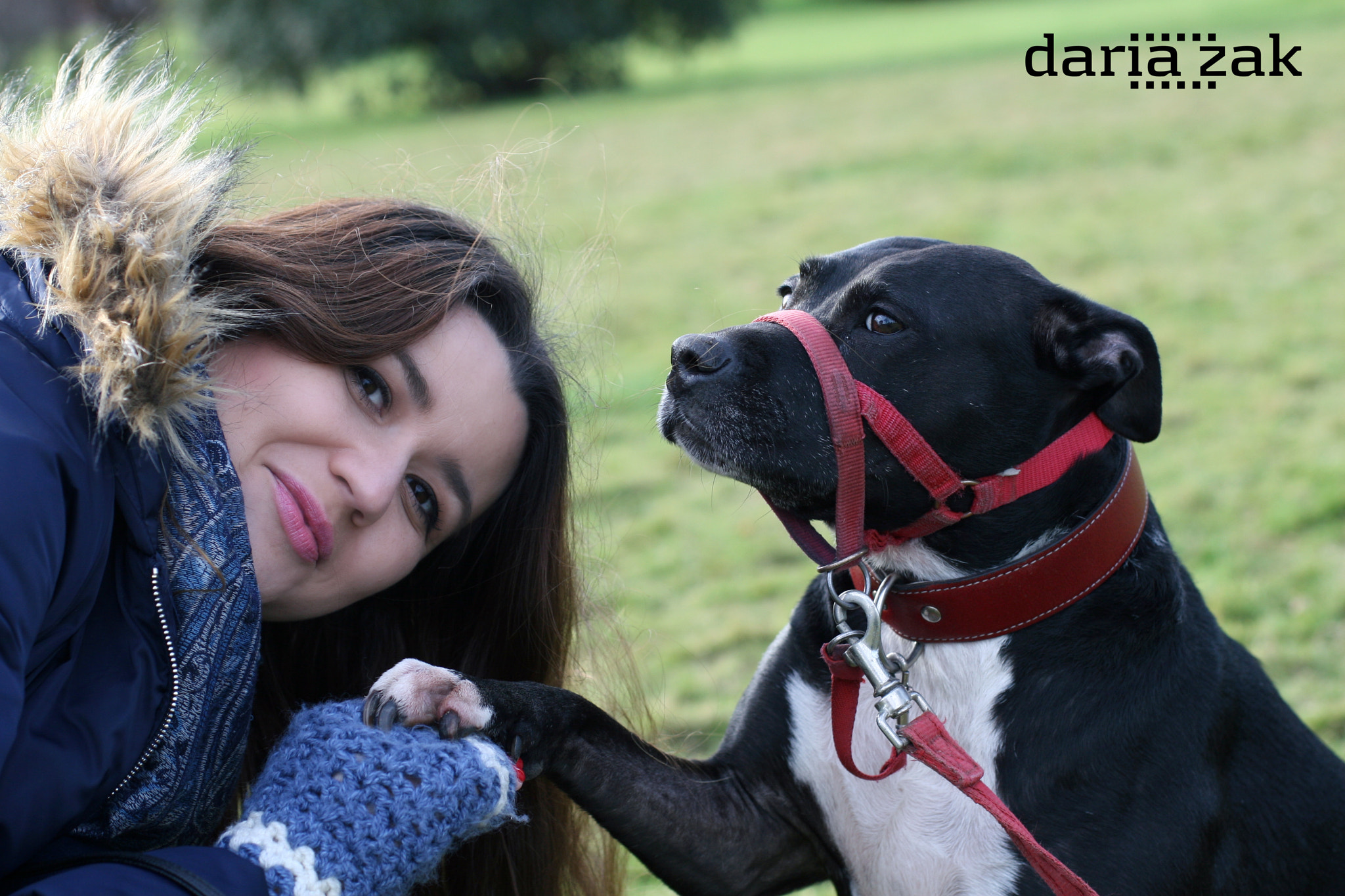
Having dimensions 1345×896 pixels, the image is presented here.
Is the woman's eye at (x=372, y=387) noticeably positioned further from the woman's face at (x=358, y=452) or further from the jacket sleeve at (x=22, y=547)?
the jacket sleeve at (x=22, y=547)

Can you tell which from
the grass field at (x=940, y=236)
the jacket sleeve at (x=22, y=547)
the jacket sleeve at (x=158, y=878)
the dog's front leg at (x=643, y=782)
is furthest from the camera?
the grass field at (x=940, y=236)

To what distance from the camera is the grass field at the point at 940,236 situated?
12.5 feet

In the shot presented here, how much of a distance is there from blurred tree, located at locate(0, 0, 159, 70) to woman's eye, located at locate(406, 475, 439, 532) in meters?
27.7

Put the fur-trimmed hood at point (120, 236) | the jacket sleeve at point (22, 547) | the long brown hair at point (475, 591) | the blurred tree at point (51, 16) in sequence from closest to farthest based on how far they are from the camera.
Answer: the jacket sleeve at point (22, 547) < the fur-trimmed hood at point (120, 236) < the long brown hair at point (475, 591) < the blurred tree at point (51, 16)

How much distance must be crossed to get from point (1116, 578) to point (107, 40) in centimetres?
209

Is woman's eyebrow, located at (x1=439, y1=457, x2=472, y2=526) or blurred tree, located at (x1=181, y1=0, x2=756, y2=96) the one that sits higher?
woman's eyebrow, located at (x1=439, y1=457, x2=472, y2=526)

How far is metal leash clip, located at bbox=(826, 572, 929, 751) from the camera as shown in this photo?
1937mm

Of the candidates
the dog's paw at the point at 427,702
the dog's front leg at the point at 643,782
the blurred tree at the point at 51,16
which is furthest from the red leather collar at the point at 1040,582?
the blurred tree at the point at 51,16

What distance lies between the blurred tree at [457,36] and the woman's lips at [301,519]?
23202mm

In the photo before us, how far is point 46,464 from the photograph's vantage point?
170 cm

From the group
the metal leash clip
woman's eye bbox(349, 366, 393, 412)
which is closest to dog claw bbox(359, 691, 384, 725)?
woman's eye bbox(349, 366, 393, 412)

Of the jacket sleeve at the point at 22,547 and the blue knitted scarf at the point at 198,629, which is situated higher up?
the jacket sleeve at the point at 22,547

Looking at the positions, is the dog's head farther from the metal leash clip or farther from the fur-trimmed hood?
the fur-trimmed hood

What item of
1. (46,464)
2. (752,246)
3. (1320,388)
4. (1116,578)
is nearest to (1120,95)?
(752,246)
